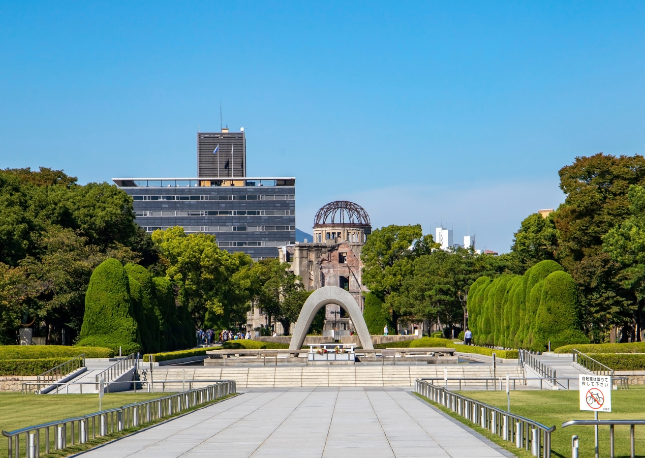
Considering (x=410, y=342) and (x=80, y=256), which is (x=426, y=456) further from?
(x=410, y=342)

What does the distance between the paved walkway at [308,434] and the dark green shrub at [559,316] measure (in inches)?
734

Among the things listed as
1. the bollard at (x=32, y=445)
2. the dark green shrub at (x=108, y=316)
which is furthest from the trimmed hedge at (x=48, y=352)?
the bollard at (x=32, y=445)

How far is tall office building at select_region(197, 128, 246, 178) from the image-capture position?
17650cm

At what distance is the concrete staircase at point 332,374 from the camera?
135 ft

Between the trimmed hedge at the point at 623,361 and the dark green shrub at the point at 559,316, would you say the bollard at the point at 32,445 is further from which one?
the dark green shrub at the point at 559,316

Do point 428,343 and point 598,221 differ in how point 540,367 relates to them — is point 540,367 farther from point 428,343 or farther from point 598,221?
point 428,343

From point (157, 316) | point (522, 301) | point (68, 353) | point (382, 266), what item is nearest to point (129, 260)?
point (157, 316)

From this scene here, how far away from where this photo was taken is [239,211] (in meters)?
161

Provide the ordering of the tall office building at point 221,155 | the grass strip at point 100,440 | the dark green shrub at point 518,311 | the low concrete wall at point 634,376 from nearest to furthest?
the grass strip at point 100,440
the low concrete wall at point 634,376
the dark green shrub at point 518,311
the tall office building at point 221,155

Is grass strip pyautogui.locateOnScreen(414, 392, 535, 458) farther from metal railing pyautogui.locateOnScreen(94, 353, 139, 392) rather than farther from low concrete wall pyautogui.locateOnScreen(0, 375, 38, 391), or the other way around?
low concrete wall pyautogui.locateOnScreen(0, 375, 38, 391)

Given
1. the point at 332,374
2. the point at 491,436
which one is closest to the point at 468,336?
the point at 332,374

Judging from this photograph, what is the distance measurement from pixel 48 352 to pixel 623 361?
2650 centimetres

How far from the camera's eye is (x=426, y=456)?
53.9 feet

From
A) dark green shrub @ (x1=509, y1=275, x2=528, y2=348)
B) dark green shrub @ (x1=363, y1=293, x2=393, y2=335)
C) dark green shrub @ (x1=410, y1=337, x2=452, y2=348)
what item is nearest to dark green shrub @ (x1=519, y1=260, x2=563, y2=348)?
dark green shrub @ (x1=509, y1=275, x2=528, y2=348)
